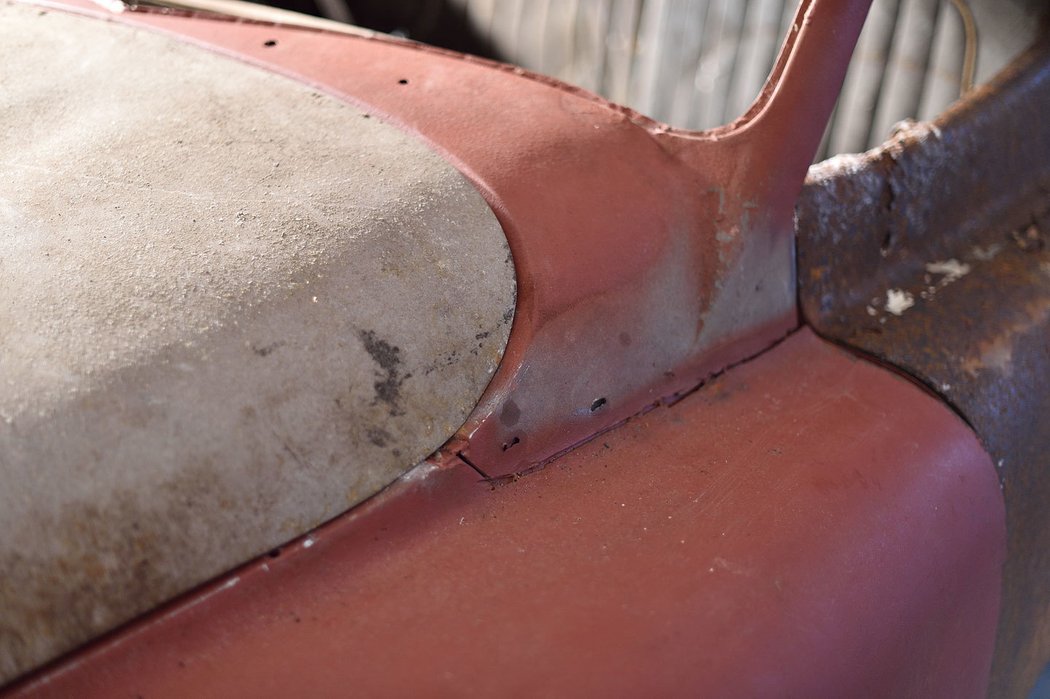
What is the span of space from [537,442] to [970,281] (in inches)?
20.7

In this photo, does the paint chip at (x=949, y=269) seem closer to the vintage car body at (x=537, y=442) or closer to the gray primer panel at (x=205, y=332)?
the vintage car body at (x=537, y=442)

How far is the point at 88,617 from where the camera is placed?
56 cm

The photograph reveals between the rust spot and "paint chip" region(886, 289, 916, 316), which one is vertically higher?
the rust spot

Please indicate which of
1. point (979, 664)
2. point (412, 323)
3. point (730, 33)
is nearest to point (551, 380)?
point (412, 323)

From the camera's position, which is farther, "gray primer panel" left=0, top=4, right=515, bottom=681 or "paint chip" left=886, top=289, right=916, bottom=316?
"paint chip" left=886, top=289, right=916, bottom=316

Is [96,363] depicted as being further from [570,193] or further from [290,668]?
[570,193]

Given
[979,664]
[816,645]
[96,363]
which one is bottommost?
[979,664]

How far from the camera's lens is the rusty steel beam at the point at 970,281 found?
34.6 inches

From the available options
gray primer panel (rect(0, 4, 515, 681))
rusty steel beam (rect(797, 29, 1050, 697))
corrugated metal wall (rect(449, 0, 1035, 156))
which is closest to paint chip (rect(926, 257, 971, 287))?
rusty steel beam (rect(797, 29, 1050, 697))

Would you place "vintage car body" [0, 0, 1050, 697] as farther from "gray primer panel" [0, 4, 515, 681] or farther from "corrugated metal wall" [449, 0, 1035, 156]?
"corrugated metal wall" [449, 0, 1035, 156]

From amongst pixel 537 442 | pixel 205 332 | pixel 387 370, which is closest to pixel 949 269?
pixel 537 442

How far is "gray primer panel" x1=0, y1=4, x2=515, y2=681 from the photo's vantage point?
562mm

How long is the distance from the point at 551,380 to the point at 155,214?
30 cm

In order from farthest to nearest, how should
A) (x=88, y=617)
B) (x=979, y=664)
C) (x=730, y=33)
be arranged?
(x=730, y=33), (x=979, y=664), (x=88, y=617)
